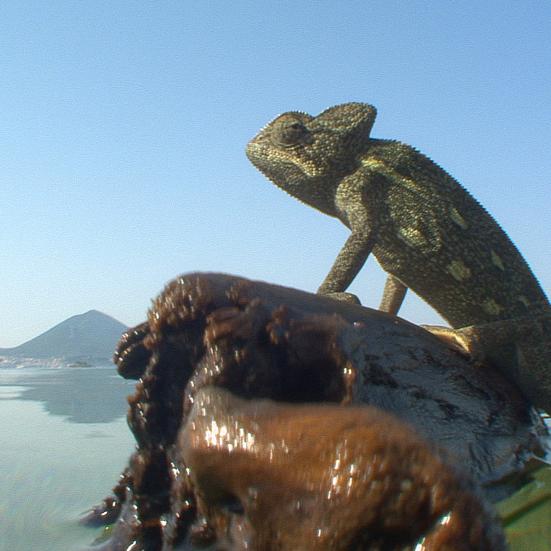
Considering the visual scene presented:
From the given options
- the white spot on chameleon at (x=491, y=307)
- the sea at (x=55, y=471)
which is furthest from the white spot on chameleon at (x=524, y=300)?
the sea at (x=55, y=471)

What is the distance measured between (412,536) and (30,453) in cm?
303

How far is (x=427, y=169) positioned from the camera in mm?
3891

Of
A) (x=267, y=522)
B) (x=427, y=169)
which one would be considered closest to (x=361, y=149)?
(x=427, y=169)

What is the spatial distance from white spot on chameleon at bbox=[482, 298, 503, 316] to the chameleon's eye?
1412 mm

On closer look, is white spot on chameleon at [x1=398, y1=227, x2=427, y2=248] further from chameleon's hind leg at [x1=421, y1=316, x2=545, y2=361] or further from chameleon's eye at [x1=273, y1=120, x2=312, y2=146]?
chameleon's eye at [x1=273, y1=120, x2=312, y2=146]

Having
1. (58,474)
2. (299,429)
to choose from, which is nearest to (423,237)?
(58,474)

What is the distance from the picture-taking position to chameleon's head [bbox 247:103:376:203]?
4.03m

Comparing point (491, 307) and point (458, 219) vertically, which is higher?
point (458, 219)

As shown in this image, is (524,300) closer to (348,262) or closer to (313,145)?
(348,262)

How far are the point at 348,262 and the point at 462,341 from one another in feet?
2.54

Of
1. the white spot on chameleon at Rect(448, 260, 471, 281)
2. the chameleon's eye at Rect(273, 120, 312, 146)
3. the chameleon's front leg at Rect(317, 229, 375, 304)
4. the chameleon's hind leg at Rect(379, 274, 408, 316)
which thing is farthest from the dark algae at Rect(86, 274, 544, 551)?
the chameleon's eye at Rect(273, 120, 312, 146)

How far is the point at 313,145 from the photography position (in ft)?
13.4

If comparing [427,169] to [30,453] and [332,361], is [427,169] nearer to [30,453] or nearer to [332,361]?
[332,361]

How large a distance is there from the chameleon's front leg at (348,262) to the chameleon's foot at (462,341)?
1.87 feet
